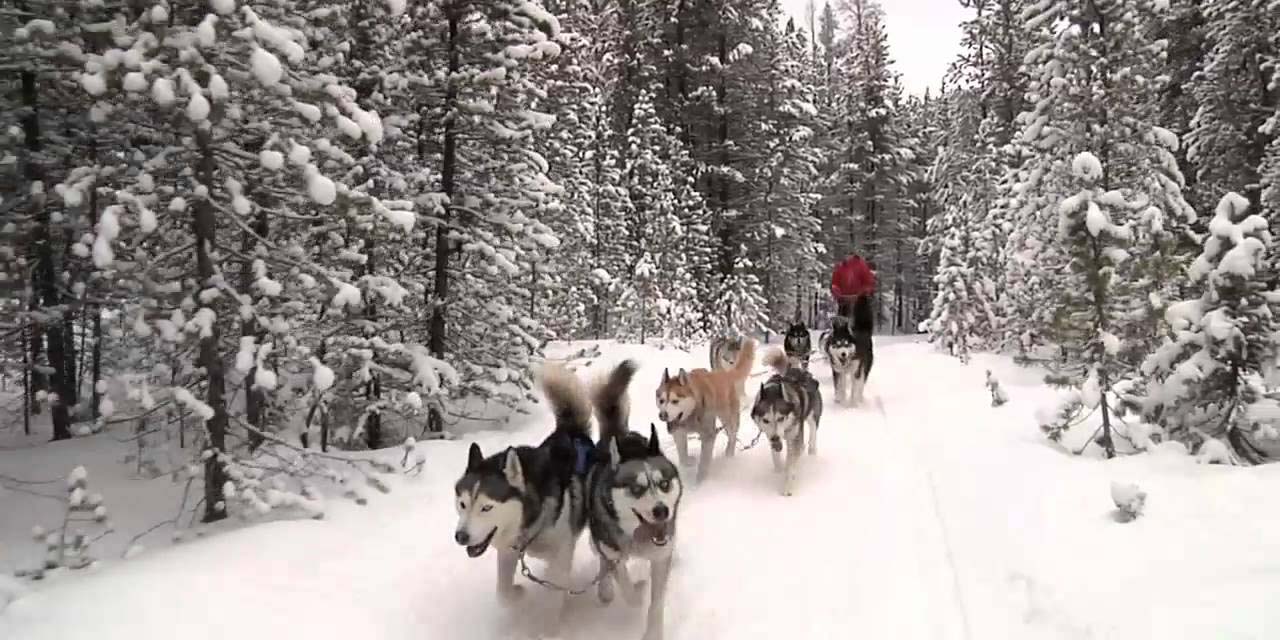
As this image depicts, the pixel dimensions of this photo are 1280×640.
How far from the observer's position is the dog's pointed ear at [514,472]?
4.95 m

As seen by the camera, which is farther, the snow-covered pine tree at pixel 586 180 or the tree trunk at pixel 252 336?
A: the snow-covered pine tree at pixel 586 180

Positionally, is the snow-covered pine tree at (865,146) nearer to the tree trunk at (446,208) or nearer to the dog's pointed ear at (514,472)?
the tree trunk at (446,208)

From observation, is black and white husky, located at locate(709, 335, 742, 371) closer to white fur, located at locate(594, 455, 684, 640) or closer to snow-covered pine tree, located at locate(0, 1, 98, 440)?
A: white fur, located at locate(594, 455, 684, 640)

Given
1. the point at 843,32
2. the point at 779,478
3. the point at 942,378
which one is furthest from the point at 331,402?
the point at 843,32

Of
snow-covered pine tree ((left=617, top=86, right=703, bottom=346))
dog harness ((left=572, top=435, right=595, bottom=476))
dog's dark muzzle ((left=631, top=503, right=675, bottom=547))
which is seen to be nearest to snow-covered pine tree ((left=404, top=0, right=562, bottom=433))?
dog harness ((left=572, top=435, right=595, bottom=476))

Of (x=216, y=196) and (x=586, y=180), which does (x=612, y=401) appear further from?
(x=586, y=180)

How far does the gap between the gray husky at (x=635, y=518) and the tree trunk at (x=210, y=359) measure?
12.3 ft

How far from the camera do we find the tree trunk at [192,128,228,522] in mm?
6910

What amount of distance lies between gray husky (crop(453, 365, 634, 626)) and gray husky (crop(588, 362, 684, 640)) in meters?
0.16

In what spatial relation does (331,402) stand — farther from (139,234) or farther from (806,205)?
(806,205)

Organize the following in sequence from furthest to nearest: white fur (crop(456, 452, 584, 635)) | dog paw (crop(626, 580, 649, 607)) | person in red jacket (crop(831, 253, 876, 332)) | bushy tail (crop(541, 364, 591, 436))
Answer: person in red jacket (crop(831, 253, 876, 332))
bushy tail (crop(541, 364, 591, 436))
dog paw (crop(626, 580, 649, 607))
white fur (crop(456, 452, 584, 635))

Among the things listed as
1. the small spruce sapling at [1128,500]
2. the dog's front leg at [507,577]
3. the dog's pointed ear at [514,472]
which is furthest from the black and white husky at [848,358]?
the dog's pointed ear at [514,472]

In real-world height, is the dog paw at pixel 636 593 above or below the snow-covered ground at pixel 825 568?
below

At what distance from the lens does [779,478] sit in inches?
337
